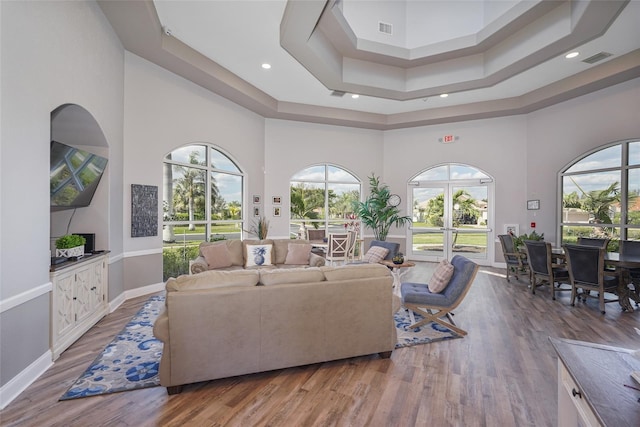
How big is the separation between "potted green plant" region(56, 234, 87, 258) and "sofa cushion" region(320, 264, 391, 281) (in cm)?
291

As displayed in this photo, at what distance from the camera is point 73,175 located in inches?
136

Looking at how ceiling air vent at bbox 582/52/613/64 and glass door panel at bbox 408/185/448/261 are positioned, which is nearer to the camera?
ceiling air vent at bbox 582/52/613/64

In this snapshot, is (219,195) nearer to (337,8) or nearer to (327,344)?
(337,8)

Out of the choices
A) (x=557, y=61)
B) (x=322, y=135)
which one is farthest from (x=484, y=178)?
(x=322, y=135)

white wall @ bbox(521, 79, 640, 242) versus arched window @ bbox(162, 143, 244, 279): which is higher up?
white wall @ bbox(521, 79, 640, 242)

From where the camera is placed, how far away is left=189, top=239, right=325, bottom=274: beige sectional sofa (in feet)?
16.7

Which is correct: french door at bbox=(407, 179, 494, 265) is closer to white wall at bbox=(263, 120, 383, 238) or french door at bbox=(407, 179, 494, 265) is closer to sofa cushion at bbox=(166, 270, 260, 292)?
white wall at bbox=(263, 120, 383, 238)

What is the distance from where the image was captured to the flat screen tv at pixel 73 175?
10.3 feet

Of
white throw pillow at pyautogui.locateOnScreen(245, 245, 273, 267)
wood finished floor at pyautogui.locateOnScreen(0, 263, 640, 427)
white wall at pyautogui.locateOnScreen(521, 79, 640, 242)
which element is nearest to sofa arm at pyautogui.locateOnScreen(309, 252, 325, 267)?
white throw pillow at pyautogui.locateOnScreen(245, 245, 273, 267)

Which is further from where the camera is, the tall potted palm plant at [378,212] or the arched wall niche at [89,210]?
the tall potted palm plant at [378,212]

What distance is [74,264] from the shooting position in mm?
3244

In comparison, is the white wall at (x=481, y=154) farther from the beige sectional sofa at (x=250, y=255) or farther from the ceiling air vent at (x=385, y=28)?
the beige sectional sofa at (x=250, y=255)

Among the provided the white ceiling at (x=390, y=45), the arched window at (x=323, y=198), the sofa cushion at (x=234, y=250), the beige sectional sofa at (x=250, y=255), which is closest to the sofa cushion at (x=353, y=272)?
the beige sectional sofa at (x=250, y=255)

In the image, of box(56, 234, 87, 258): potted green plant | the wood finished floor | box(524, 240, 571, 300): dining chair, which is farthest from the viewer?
box(524, 240, 571, 300): dining chair
